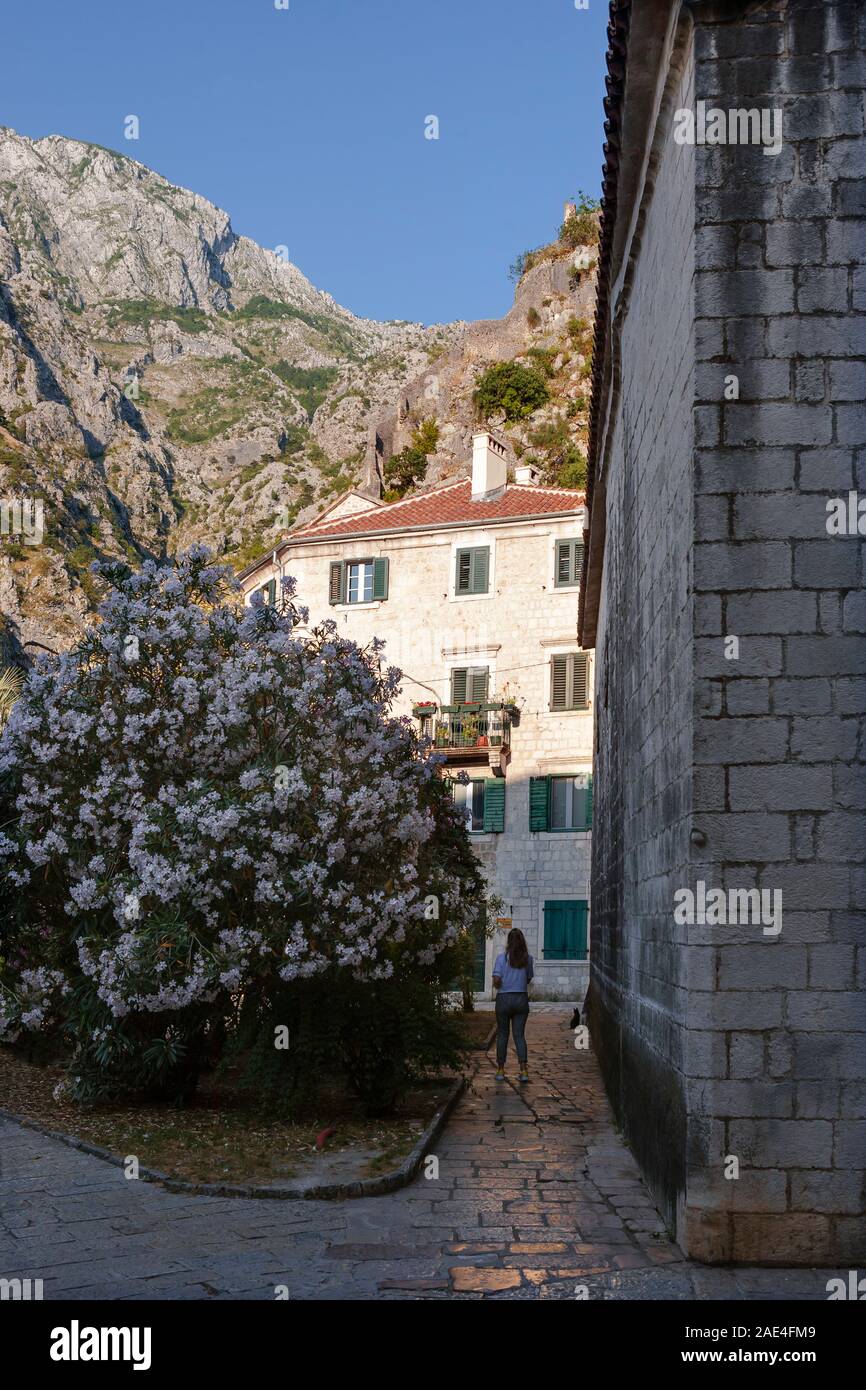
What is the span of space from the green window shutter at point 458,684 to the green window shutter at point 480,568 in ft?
6.68

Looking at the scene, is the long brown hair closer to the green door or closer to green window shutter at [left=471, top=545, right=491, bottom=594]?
the green door

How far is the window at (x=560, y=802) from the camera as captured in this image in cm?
2936

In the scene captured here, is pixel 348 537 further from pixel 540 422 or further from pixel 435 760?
pixel 540 422

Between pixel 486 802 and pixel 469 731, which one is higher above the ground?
pixel 469 731

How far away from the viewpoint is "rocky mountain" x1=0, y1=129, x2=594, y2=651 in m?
60.0

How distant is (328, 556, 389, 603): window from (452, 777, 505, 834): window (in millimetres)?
5737

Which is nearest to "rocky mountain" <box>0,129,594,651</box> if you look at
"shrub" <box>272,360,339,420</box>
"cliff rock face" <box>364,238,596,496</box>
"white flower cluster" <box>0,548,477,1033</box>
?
"cliff rock face" <box>364,238,596,496</box>

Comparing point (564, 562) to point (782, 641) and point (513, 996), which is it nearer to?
point (513, 996)

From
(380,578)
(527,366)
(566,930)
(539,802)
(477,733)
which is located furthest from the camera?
(527,366)

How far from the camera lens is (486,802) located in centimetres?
3009

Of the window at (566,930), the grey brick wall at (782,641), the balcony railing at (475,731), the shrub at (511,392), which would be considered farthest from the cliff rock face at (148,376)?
the window at (566,930)

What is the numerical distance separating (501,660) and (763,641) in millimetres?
24304

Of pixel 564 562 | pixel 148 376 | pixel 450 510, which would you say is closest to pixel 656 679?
pixel 564 562

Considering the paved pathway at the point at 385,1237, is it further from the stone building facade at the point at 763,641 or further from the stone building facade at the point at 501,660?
the stone building facade at the point at 501,660
